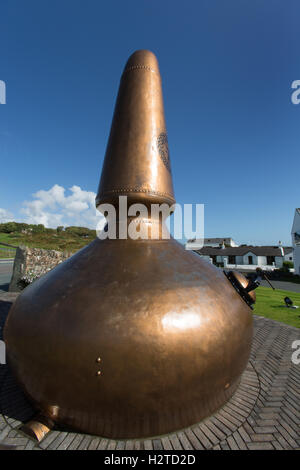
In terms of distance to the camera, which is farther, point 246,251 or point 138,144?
point 246,251

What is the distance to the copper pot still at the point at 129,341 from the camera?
2457 millimetres

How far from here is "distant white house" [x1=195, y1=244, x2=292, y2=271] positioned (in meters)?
53.8

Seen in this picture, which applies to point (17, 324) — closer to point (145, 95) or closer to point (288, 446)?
point (288, 446)

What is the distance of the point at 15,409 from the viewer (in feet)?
11.1

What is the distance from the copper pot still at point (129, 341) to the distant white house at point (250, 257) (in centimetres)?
5178

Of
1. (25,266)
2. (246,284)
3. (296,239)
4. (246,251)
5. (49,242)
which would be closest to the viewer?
(246,284)

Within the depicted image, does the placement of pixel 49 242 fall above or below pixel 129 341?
above

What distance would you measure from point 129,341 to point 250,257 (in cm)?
5962

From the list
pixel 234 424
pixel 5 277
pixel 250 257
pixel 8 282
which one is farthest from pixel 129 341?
pixel 250 257

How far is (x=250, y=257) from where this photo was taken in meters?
56.0

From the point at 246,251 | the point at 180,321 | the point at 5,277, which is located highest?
the point at 180,321

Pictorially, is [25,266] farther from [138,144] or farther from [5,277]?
[138,144]
